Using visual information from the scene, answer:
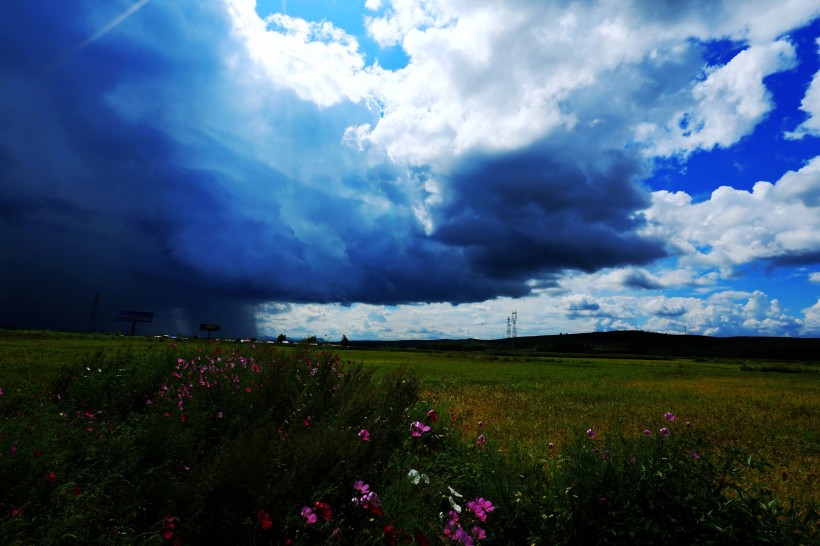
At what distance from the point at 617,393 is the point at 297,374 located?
1431cm

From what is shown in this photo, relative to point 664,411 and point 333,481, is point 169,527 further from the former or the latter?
point 664,411

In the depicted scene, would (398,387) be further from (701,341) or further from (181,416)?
(701,341)

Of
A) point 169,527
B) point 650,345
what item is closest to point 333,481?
point 169,527

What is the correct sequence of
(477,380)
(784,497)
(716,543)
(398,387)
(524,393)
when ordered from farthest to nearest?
(477,380) → (524,393) → (398,387) → (784,497) → (716,543)

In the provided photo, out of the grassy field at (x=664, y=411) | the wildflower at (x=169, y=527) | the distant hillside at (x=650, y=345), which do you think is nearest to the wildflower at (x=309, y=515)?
the wildflower at (x=169, y=527)

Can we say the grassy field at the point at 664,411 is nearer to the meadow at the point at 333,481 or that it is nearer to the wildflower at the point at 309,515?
the meadow at the point at 333,481

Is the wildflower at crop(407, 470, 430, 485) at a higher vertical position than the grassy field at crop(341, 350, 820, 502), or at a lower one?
higher

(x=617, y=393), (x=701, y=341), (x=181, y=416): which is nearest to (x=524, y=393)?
(x=617, y=393)

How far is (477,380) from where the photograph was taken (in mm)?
20641

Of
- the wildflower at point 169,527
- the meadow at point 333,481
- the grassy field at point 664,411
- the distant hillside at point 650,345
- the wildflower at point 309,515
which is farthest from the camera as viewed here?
the distant hillside at point 650,345

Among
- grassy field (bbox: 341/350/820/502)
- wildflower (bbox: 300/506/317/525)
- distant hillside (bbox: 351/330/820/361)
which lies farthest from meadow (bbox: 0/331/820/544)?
distant hillside (bbox: 351/330/820/361)

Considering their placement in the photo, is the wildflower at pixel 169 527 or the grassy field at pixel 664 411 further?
the grassy field at pixel 664 411

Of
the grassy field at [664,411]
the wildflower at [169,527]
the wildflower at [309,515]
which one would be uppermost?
the wildflower at [309,515]

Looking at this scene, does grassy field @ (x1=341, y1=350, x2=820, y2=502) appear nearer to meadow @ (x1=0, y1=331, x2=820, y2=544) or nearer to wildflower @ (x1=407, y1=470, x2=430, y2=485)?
meadow @ (x1=0, y1=331, x2=820, y2=544)
